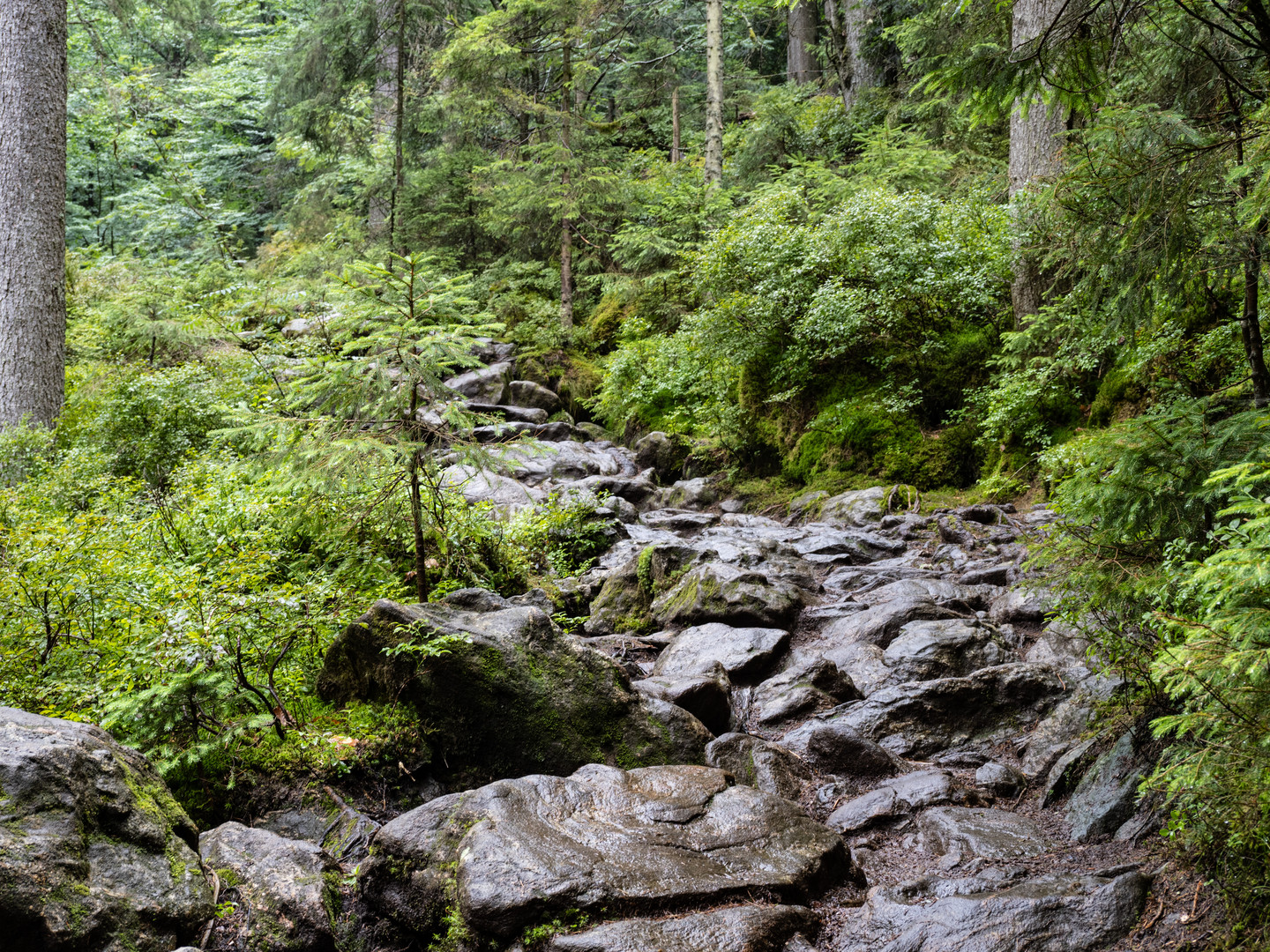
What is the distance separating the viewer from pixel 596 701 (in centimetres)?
529

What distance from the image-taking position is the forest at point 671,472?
3.58m

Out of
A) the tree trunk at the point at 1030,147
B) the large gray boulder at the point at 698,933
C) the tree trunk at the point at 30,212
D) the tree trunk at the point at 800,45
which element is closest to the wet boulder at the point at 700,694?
the large gray boulder at the point at 698,933

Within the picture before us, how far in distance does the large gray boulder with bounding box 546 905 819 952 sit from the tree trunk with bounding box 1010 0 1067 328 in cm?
872

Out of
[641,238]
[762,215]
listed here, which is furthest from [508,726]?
[641,238]

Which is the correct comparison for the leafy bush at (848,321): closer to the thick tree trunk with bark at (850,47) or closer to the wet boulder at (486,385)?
the wet boulder at (486,385)

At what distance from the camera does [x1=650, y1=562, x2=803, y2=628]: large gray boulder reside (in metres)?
7.64

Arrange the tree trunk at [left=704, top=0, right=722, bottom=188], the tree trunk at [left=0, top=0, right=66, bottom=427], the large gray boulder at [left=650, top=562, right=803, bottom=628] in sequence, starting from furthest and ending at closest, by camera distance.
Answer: the tree trunk at [left=704, top=0, right=722, bottom=188], the tree trunk at [left=0, top=0, right=66, bottom=427], the large gray boulder at [left=650, top=562, right=803, bottom=628]

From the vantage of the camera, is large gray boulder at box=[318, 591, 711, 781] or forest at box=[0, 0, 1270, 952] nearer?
forest at box=[0, 0, 1270, 952]

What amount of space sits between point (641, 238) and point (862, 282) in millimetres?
7204

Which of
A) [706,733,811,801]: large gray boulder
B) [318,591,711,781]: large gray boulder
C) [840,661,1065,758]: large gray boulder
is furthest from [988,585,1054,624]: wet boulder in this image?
[318,591,711,781]: large gray boulder

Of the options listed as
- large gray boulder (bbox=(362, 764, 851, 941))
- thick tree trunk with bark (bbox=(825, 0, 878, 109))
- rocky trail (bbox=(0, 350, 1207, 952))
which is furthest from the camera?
thick tree trunk with bark (bbox=(825, 0, 878, 109))

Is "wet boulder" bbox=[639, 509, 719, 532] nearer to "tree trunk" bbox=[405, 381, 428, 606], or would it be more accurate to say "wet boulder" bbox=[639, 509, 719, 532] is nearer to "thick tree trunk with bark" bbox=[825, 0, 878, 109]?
"tree trunk" bbox=[405, 381, 428, 606]

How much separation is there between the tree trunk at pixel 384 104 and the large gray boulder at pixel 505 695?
1448cm

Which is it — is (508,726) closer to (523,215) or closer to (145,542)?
(145,542)
